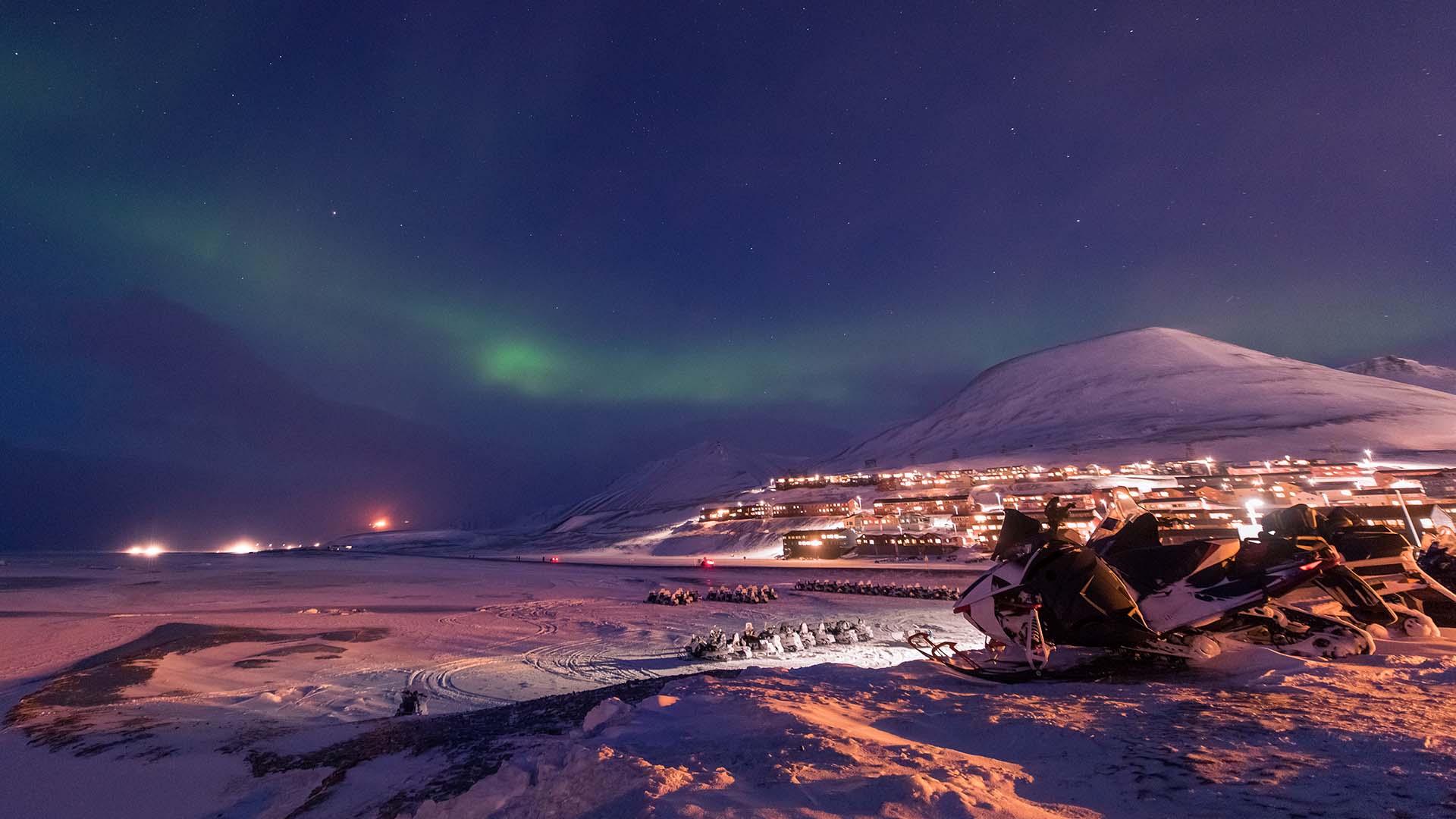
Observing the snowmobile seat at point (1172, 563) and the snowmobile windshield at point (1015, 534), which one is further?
the snowmobile windshield at point (1015, 534)

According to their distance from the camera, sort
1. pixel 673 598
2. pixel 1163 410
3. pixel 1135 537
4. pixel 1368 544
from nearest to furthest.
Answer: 1. pixel 1135 537
2. pixel 1368 544
3. pixel 673 598
4. pixel 1163 410

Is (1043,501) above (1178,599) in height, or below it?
below

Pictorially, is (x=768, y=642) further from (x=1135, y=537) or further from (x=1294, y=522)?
(x=1294, y=522)

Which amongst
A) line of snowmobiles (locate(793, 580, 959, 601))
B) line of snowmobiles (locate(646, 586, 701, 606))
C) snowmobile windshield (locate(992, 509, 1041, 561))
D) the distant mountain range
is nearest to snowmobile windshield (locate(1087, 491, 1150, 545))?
snowmobile windshield (locate(992, 509, 1041, 561))

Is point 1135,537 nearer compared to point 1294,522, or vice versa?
point 1294,522

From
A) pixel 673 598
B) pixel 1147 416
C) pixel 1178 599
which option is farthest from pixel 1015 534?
pixel 1147 416

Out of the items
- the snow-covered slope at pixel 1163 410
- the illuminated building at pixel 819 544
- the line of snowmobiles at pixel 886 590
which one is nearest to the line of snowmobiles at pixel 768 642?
the line of snowmobiles at pixel 886 590

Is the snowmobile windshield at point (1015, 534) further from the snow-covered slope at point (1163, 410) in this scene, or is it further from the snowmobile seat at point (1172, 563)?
the snow-covered slope at point (1163, 410)

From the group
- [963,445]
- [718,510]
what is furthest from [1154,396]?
[718,510]
